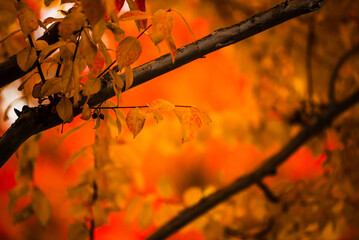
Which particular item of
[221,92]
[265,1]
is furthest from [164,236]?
[221,92]

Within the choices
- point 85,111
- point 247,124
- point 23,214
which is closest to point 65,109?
point 85,111

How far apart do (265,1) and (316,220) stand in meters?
1.24

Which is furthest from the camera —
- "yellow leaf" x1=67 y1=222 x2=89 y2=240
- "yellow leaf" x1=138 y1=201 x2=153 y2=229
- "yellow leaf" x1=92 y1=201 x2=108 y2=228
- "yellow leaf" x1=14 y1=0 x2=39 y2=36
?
"yellow leaf" x1=138 y1=201 x2=153 y2=229

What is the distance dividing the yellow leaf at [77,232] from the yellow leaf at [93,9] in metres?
0.93

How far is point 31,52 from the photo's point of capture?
0.66 m

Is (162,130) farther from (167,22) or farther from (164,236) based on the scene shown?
(167,22)

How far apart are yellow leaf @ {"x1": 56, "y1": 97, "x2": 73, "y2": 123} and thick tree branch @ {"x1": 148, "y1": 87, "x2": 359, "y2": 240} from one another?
94 cm

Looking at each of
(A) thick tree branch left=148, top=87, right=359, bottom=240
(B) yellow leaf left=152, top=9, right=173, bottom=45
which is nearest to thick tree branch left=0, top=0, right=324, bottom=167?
(B) yellow leaf left=152, top=9, right=173, bottom=45

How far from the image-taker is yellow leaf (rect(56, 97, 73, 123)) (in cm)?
66

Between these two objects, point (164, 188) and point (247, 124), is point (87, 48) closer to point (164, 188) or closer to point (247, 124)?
point (164, 188)

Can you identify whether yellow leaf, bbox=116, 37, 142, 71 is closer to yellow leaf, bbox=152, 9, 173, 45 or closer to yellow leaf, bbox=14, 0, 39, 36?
yellow leaf, bbox=152, 9, 173, 45

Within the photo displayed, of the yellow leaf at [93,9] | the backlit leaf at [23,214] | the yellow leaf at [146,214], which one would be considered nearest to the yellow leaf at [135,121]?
the yellow leaf at [93,9]

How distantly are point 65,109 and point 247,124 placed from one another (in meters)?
1.75

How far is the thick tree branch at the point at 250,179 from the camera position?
145 centimetres
